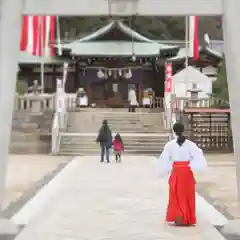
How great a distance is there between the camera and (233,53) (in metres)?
8.69

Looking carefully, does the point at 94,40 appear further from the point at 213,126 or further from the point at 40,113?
the point at 213,126

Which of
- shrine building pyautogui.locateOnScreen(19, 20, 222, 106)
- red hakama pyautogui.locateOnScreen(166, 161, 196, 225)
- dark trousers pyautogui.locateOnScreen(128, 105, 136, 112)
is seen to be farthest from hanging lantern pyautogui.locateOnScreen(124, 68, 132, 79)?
red hakama pyautogui.locateOnScreen(166, 161, 196, 225)

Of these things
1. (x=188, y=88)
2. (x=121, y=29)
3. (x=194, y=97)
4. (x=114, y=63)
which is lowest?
(x=194, y=97)

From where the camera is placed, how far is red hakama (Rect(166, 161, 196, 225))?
30.2 feet

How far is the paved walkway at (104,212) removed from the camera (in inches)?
344

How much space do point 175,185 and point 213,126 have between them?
2215cm

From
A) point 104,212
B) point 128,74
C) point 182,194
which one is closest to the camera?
point 182,194

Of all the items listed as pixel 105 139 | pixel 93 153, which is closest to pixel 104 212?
pixel 105 139

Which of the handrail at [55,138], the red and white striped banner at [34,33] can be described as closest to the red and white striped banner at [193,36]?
the red and white striped banner at [34,33]

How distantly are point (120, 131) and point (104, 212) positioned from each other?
72.8 feet

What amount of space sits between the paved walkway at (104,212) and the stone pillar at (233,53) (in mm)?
1463

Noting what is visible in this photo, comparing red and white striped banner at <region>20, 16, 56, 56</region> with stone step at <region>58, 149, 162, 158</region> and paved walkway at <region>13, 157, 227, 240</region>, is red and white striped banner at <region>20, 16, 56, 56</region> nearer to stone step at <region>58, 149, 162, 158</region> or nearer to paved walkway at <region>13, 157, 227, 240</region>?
stone step at <region>58, 149, 162, 158</region>

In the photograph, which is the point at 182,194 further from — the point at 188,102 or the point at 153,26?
the point at 153,26

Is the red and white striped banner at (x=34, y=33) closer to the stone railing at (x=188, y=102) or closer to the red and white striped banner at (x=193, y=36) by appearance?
the red and white striped banner at (x=193, y=36)
